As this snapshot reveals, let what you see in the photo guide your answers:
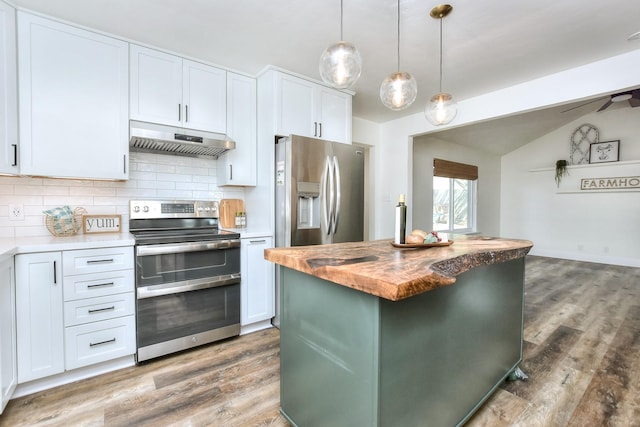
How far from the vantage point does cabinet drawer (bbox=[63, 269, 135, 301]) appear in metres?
1.93

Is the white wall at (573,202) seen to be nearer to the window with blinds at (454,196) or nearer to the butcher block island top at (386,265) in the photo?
the window with blinds at (454,196)

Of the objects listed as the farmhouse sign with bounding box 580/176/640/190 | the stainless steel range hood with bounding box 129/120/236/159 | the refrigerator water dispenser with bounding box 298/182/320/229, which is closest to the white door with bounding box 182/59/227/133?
the stainless steel range hood with bounding box 129/120/236/159

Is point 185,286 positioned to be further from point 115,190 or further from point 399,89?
point 399,89

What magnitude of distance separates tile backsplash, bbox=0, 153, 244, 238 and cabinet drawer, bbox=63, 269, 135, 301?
69 centimetres

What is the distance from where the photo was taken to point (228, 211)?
312cm

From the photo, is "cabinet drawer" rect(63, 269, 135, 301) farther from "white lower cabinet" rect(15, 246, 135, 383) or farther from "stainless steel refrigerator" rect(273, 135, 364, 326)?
"stainless steel refrigerator" rect(273, 135, 364, 326)

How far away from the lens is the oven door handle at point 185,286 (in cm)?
216

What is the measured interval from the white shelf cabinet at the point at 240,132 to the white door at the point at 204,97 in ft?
0.23

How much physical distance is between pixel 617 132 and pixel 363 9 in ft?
22.1

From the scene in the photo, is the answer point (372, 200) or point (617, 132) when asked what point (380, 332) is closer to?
point (372, 200)

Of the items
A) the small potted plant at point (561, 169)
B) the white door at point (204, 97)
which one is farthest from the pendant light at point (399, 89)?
the small potted plant at point (561, 169)

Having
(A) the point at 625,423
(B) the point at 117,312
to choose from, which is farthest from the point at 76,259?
(A) the point at 625,423

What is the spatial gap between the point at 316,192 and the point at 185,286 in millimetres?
1415

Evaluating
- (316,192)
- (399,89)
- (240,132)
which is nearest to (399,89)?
(399,89)
